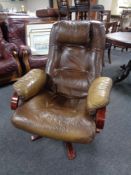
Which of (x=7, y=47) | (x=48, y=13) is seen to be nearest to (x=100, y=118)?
(x=7, y=47)

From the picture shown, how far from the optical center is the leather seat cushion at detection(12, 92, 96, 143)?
46.4 inches

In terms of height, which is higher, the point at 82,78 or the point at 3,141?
the point at 82,78

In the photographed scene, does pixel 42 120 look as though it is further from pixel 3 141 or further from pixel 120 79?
pixel 120 79

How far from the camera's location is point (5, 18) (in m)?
3.07

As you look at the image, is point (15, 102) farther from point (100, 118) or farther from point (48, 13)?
point (48, 13)

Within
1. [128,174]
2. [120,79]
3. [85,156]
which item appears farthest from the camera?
[120,79]

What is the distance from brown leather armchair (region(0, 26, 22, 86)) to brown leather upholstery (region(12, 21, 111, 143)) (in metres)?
1.02

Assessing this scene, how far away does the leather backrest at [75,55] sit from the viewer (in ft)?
5.55

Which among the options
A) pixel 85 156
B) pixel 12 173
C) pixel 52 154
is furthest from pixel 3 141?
pixel 85 156

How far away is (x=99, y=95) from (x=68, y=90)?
1.85 feet

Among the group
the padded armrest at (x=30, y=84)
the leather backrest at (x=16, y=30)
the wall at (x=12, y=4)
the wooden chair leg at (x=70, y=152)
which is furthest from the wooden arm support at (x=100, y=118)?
the wall at (x=12, y=4)

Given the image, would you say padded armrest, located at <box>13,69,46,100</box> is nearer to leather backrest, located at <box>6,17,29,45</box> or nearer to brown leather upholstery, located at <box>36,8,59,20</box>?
leather backrest, located at <box>6,17,29,45</box>

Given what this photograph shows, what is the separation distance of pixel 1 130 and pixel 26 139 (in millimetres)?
321

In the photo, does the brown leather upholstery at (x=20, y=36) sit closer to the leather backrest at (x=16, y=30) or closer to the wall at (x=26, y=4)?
the leather backrest at (x=16, y=30)
